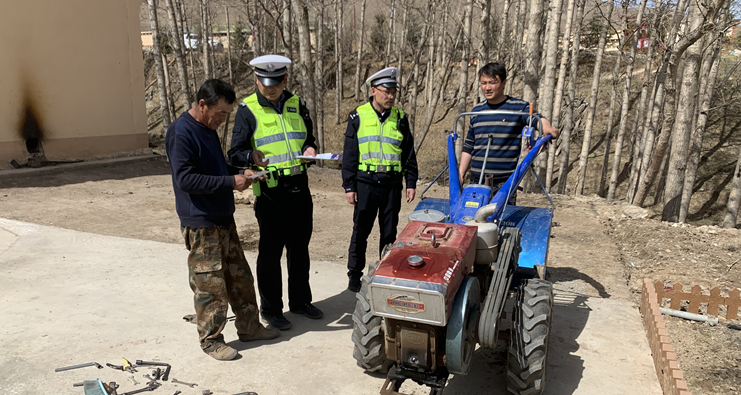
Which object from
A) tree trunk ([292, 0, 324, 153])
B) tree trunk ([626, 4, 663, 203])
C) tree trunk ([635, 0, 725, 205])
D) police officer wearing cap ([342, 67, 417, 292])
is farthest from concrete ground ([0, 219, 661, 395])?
tree trunk ([626, 4, 663, 203])

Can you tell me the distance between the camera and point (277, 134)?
3.84m

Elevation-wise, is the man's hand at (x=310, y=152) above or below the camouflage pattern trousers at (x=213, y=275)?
above

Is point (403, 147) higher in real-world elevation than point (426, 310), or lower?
higher

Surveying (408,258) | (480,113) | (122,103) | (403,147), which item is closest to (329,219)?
(403,147)

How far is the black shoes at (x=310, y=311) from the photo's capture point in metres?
4.26

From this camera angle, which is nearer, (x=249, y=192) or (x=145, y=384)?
(x=145, y=384)

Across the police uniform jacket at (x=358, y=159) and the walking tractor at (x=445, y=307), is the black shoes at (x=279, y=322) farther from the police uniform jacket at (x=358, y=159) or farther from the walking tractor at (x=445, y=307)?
the police uniform jacket at (x=358, y=159)

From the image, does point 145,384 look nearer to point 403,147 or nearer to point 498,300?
point 498,300

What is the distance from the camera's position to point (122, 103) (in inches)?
472

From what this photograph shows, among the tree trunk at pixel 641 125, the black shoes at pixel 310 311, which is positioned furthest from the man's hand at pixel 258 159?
the tree trunk at pixel 641 125

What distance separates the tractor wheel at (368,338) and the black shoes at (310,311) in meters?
1.15

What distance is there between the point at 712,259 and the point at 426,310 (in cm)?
576

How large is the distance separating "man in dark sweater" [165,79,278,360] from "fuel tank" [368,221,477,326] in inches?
48.4

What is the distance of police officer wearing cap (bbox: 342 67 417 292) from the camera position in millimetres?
4465
